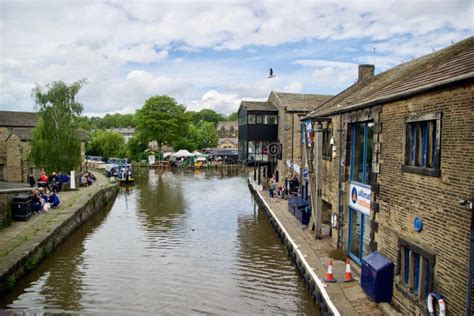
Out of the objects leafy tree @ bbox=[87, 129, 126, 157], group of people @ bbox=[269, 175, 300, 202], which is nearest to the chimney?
group of people @ bbox=[269, 175, 300, 202]

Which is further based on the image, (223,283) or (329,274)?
(223,283)

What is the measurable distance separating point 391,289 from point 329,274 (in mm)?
1851

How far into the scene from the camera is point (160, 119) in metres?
63.6

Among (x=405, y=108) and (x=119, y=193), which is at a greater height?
(x=405, y=108)

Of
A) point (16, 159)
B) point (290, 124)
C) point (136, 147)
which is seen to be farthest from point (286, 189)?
point (136, 147)

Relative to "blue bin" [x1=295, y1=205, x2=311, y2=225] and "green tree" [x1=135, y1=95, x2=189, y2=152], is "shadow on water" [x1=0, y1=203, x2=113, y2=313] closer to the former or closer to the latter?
"blue bin" [x1=295, y1=205, x2=311, y2=225]

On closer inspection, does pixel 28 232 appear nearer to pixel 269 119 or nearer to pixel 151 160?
pixel 269 119

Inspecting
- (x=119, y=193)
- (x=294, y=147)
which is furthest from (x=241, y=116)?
(x=119, y=193)

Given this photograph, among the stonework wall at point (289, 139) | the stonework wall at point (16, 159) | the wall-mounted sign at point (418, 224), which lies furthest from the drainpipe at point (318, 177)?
the stonework wall at point (16, 159)

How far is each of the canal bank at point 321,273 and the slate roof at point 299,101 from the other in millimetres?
13427

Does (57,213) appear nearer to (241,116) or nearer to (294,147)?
(294,147)

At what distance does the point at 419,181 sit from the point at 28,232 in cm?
1358

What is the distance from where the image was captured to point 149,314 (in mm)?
10062

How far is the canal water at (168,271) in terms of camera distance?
10633mm
